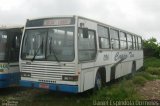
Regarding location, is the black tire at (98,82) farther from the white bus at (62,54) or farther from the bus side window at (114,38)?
the bus side window at (114,38)

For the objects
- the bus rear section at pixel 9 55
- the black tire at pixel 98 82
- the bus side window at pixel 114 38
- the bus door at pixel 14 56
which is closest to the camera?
the bus rear section at pixel 9 55

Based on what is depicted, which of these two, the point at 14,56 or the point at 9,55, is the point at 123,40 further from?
the point at 9,55

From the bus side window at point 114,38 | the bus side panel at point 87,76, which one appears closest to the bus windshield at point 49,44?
the bus side panel at point 87,76

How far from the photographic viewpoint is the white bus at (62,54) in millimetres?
9219

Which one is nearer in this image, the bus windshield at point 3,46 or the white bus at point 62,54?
the white bus at point 62,54

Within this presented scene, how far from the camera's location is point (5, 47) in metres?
10.7

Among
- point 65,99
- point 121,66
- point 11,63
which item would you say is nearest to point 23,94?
point 11,63

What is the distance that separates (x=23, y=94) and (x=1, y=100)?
141 centimetres

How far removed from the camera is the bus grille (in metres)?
9.19

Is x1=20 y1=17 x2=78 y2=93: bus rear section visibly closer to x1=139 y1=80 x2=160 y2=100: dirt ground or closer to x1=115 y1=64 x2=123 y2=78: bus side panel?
x1=139 y1=80 x2=160 y2=100: dirt ground

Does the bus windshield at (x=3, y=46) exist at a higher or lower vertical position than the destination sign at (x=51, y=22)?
lower

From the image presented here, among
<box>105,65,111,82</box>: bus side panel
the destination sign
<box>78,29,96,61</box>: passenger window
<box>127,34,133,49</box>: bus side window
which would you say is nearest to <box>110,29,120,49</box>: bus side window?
<box>105,65,111,82</box>: bus side panel

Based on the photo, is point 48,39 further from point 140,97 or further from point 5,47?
point 140,97

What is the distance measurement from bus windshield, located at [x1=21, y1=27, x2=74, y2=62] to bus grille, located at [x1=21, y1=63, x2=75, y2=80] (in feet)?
0.77
